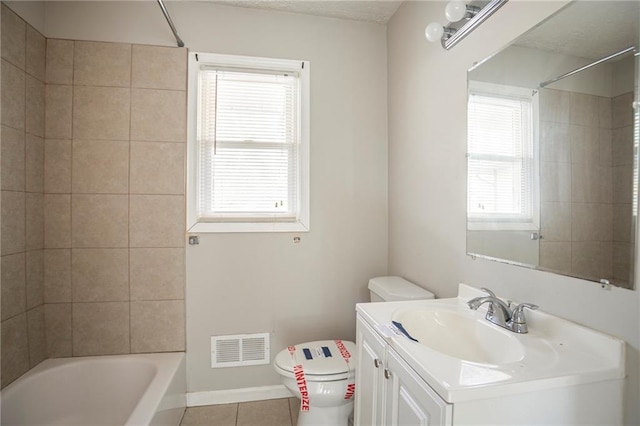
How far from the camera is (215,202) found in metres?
1.87

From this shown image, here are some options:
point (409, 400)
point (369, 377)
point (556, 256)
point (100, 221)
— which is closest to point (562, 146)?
point (556, 256)

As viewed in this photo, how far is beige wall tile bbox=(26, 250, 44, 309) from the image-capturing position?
5.31 feet

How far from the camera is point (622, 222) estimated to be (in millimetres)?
748

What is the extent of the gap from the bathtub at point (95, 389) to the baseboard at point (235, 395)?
0.08 meters

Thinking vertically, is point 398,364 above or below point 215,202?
below

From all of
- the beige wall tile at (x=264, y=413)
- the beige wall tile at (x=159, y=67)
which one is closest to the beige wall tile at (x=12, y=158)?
the beige wall tile at (x=159, y=67)

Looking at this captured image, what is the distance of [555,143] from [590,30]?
324 millimetres

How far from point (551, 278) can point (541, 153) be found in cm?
42

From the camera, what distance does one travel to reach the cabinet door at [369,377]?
3.27 feet

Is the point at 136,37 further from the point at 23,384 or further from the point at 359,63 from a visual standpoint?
the point at 23,384

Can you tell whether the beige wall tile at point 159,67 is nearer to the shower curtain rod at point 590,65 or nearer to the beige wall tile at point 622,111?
the shower curtain rod at point 590,65

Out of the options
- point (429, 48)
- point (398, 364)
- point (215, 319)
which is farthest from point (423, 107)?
point (215, 319)

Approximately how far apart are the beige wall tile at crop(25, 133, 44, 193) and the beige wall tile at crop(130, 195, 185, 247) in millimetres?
498

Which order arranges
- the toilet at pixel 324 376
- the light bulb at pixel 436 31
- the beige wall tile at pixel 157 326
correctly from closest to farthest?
the light bulb at pixel 436 31 < the toilet at pixel 324 376 < the beige wall tile at pixel 157 326
